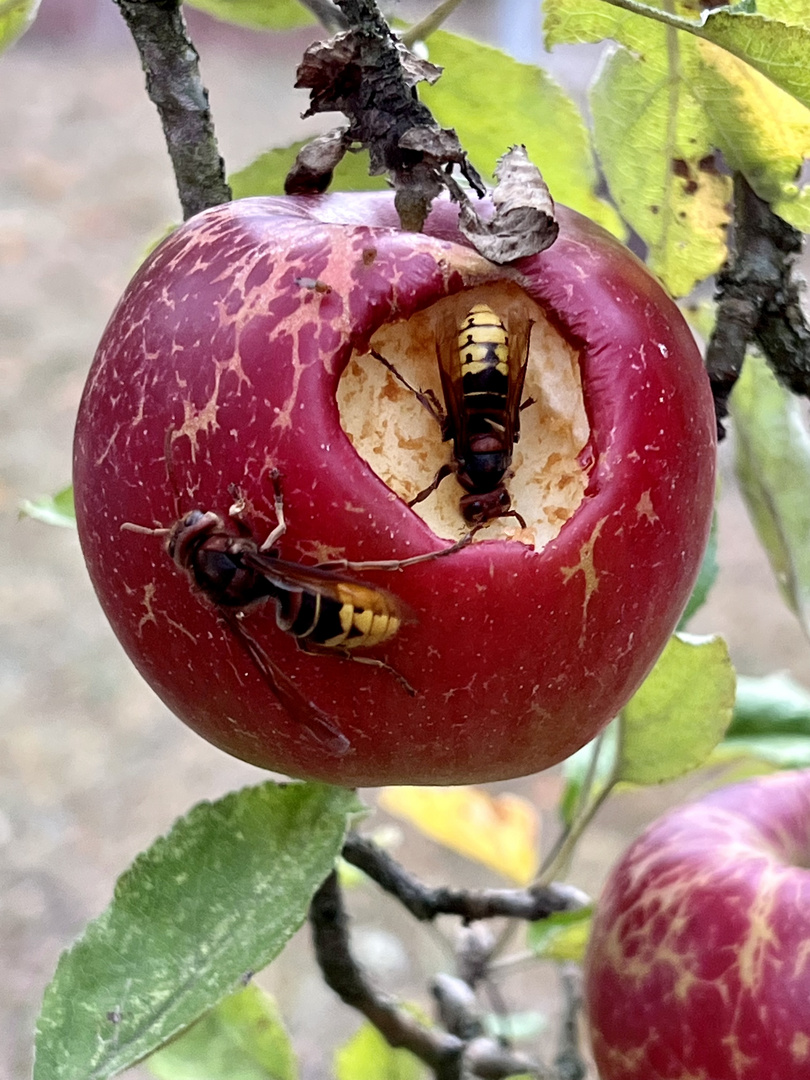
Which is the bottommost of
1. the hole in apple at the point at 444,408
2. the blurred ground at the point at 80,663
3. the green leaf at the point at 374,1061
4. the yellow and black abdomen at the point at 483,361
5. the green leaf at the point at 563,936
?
the blurred ground at the point at 80,663

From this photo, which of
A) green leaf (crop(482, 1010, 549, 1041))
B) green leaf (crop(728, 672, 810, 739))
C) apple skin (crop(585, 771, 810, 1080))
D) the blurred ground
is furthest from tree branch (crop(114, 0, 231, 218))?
green leaf (crop(482, 1010, 549, 1041))

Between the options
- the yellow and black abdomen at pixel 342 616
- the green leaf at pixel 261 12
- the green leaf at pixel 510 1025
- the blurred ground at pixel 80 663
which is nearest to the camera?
the yellow and black abdomen at pixel 342 616

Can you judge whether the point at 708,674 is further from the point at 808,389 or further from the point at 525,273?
the point at 525,273

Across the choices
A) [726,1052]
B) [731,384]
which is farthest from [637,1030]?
[731,384]

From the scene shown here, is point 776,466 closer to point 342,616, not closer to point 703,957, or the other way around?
point 703,957

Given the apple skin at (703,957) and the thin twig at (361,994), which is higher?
the apple skin at (703,957)

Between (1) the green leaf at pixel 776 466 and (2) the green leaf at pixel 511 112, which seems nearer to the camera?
(2) the green leaf at pixel 511 112

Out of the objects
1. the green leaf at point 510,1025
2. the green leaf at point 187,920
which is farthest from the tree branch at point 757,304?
the green leaf at point 510,1025

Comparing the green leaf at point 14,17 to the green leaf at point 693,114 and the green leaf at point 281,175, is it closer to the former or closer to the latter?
the green leaf at point 281,175
